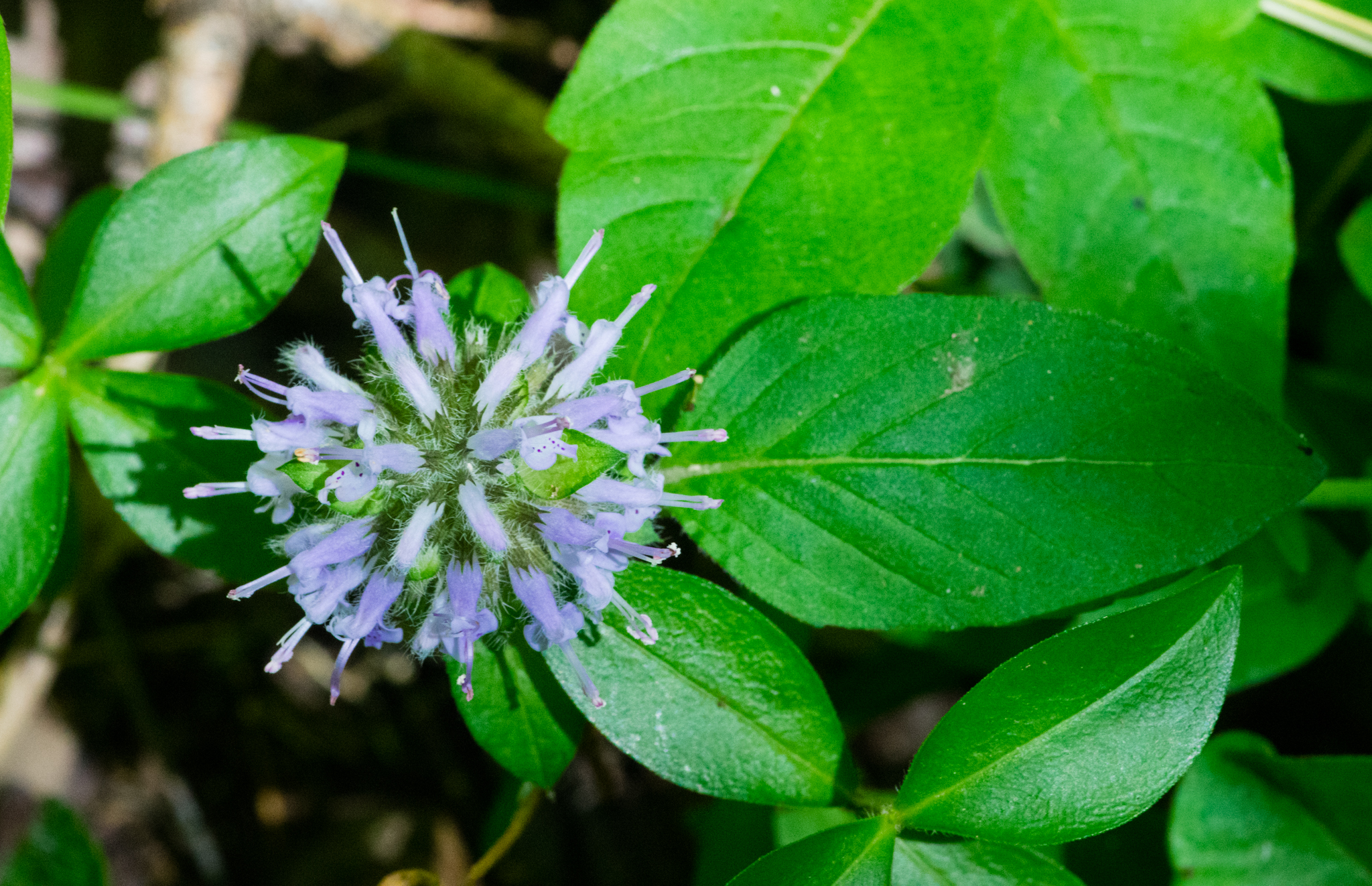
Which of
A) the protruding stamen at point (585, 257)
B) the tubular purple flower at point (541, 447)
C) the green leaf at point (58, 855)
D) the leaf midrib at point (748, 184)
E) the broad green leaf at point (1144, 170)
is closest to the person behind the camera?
the tubular purple flower at point (541, 447)

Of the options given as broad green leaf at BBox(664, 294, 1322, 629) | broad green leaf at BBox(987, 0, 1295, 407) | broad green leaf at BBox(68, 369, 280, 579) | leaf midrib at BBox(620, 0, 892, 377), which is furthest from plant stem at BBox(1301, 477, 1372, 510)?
broad green leaf at BBox(68, 369, 280, 579)

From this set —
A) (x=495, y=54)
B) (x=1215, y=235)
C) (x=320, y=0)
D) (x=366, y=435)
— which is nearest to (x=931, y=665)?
(x=1215, y=235)

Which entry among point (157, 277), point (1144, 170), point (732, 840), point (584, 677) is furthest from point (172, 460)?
point (1144, 170)

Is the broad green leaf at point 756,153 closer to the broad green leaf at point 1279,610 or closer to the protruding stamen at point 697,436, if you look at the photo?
the protruding stamen at point 697,436

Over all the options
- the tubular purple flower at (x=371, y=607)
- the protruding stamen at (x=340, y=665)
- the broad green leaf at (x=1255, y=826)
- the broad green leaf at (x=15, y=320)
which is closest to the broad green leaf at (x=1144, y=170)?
the broad green leaf at (x=1255, y=826)

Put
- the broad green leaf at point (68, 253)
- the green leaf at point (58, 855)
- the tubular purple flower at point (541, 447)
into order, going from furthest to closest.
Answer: the green leaf at point (58, 855), the broad green leaf at point (68, 253), the tubular purple flower at point (541, 447)

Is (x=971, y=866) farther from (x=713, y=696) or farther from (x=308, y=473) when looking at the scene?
(x=308, y=473)

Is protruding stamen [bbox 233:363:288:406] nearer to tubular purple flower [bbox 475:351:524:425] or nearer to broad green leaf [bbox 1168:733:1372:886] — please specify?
tubular purple flower [bbox 475:351:524:425]

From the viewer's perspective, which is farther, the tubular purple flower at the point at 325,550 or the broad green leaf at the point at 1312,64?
the broad green leaf at the point at 1312,64
